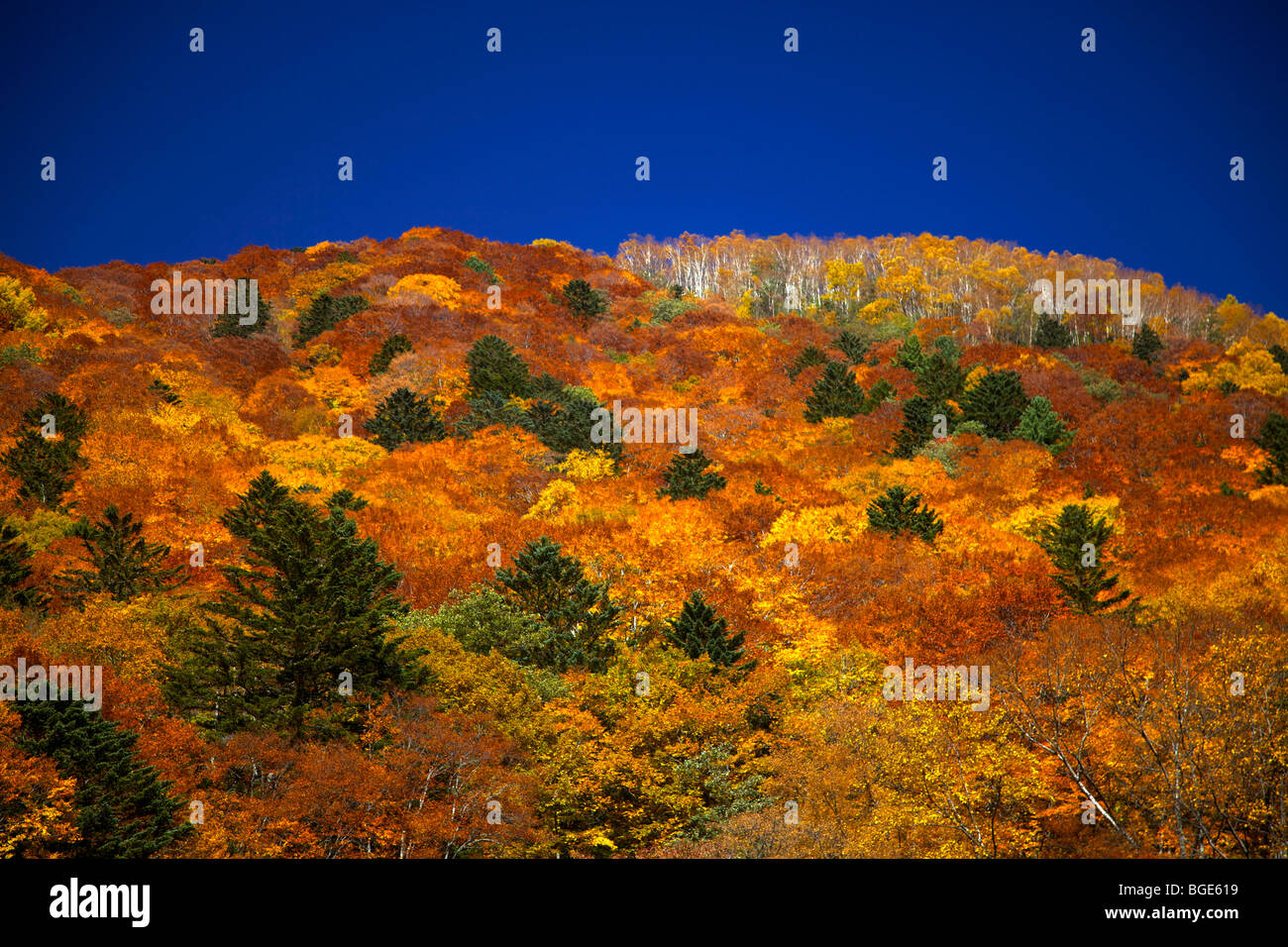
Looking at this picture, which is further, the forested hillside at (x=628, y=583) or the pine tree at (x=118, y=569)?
the pine tree at (x=118, y=569)

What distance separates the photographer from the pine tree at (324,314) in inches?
3925

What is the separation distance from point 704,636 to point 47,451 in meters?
42.3

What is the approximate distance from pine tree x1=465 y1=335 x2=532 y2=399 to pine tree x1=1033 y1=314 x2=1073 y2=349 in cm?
5387

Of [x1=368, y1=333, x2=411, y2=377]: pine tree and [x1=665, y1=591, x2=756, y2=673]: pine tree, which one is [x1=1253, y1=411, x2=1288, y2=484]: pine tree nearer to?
[x1=665, y1=591, x2=756, y2=673]: pine tree

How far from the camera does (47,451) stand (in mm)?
57094

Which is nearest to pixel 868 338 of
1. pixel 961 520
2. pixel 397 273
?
pixel 961 520

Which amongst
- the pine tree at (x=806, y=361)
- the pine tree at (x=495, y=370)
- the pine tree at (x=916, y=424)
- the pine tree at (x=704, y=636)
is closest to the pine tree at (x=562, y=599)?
the pine tree at (x=704, y=636)

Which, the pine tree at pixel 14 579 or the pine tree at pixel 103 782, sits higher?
the pine tree at pixel 14 579

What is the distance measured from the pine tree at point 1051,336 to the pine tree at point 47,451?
285ft

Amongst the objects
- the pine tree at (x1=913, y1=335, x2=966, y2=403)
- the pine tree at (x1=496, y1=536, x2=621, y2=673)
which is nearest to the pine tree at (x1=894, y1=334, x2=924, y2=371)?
the pine tree at (x1=913, y1=335, x2=966, y2=403)

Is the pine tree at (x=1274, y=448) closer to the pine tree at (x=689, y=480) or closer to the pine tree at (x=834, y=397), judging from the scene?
the pine tree at (x=834, y=397)

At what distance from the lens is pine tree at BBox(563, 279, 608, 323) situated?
365 ft
